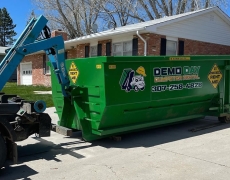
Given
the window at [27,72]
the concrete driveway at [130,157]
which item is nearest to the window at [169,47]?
the concrete driveway at [130,157]

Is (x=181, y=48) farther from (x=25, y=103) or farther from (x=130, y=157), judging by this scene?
(x=25, y=103)

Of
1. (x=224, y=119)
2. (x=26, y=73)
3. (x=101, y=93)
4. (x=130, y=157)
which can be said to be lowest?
(x=130, y=157)

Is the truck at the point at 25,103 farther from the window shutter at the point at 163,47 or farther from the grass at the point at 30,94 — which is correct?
the window shutter at the point at 163,47

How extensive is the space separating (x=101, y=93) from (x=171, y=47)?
9.89 metres

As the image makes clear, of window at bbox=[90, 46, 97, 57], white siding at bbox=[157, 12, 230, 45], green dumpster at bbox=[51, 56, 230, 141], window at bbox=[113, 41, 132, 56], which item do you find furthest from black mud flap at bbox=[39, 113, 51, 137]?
window at bbox=[90, 46, 97, 57]

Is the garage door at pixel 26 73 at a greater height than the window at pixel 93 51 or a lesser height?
lesser

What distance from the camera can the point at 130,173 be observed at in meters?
4.58

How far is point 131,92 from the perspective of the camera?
6332 millimetres

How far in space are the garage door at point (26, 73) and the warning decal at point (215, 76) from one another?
792 inches

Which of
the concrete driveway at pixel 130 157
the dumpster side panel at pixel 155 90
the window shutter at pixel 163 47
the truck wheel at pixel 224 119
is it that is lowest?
the concrete driveway at pixel 130 157

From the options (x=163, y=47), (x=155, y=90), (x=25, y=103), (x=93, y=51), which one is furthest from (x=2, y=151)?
(x=93, y=51)

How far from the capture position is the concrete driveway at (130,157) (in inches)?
179

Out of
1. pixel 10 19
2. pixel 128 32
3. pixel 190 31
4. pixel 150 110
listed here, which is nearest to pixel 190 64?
pixel 150 110

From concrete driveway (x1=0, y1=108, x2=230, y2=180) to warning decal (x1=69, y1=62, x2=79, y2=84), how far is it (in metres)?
1.39
